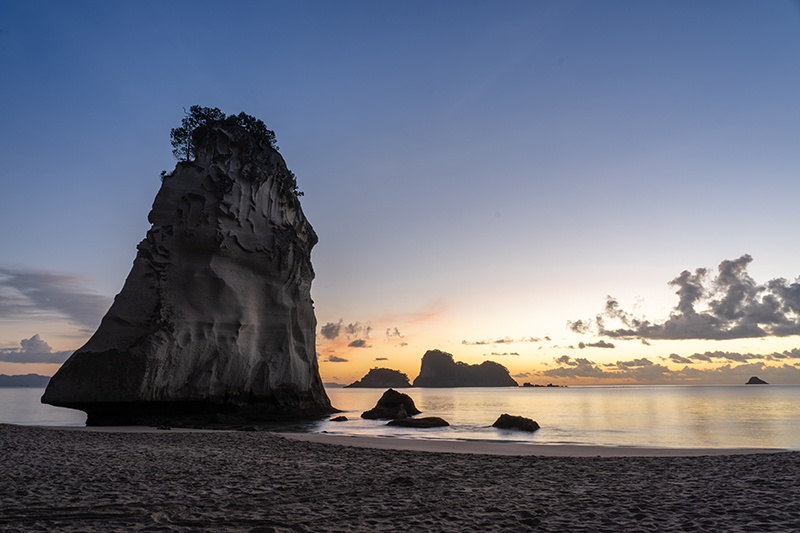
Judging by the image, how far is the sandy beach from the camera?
7016 millimetres

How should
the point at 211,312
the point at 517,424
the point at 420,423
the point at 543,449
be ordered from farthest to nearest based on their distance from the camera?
1. the point at 420,423
2. the point at 211,312
3. the point at 517,424
4. the point at 543,449

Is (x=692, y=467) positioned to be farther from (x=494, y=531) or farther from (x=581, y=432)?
(x=581, y=432)

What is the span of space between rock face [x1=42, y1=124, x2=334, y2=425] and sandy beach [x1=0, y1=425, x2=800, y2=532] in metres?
14.6

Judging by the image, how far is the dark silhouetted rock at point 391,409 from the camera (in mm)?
40300

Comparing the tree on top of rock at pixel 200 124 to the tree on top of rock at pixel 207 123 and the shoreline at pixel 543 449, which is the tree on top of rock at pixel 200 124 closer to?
the tree on top of rock at pixel 207 123

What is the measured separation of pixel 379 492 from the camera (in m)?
9.29

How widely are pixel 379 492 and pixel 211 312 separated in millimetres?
25977

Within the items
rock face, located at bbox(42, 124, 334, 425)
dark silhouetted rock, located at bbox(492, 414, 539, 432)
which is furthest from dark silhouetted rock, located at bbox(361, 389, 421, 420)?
dark silhouetted rock, located at bbox(492, 414, 539, 432)

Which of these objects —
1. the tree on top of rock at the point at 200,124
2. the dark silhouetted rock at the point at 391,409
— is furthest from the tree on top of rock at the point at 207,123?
the dark silhouetted rock at the point at 391,409

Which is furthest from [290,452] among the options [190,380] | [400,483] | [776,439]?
[776,439]

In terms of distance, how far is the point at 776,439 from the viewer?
2688 centimetres

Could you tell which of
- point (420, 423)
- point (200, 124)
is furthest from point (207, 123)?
point (420, 423)

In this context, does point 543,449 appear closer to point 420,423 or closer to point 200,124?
point 420,423

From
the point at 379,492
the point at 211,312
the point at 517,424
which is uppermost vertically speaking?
the point at 211,312
